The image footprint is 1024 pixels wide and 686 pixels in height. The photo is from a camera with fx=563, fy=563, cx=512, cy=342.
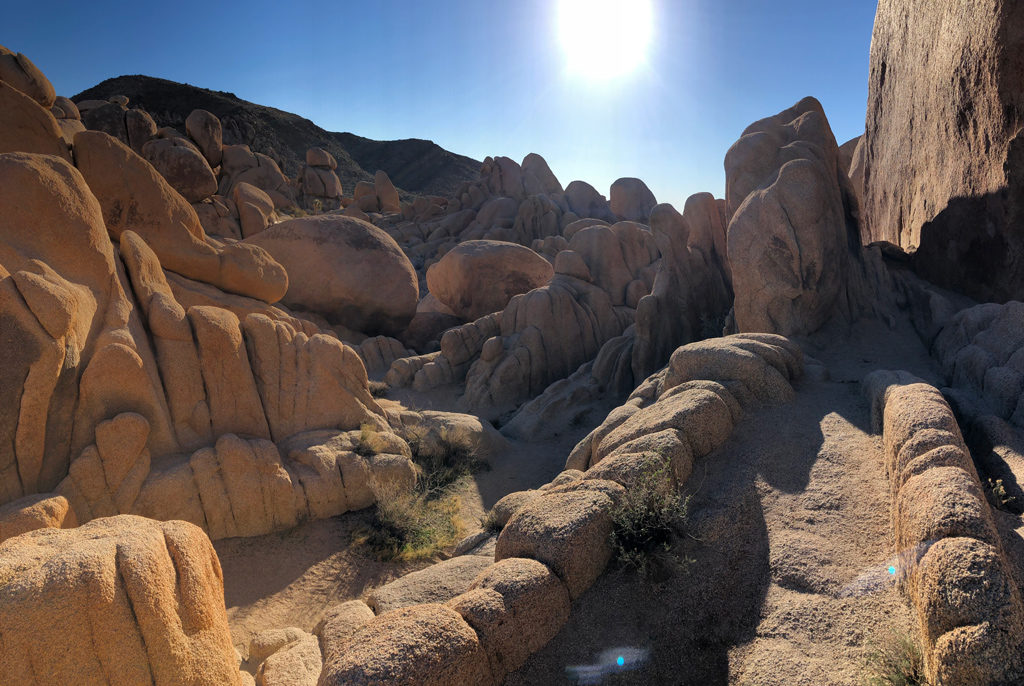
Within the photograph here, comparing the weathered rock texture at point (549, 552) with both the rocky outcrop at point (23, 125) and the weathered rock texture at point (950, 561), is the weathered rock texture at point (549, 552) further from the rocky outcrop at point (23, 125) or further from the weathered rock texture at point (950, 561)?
the rocky outcrop at point (23, 125)

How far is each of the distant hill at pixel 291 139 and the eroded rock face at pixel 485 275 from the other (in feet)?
122

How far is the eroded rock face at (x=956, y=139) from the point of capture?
8.09 m

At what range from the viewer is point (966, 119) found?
356 inches

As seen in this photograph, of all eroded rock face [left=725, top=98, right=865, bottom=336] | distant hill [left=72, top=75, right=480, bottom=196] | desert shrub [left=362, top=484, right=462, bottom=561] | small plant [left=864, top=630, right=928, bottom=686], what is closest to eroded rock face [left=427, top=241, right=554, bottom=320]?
eroded rock face [left=725, top=98, right=865, bottom=336]

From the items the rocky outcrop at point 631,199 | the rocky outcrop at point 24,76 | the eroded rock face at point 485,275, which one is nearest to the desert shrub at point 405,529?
the rocky outcrop at point 24,76

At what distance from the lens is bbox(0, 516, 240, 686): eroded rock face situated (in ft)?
11.6

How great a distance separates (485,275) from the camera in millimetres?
20875

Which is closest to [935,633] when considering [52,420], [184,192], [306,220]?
[52,420]

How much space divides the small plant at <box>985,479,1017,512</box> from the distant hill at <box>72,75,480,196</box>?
5497 centimetres

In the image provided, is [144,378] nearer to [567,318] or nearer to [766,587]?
[766,587]

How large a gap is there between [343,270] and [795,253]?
13505mm

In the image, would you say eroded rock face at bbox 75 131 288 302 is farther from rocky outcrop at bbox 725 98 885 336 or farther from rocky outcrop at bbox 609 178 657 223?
rocky outcrop at bbox 609 178 657 223

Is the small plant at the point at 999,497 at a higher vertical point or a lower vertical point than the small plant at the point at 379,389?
lower

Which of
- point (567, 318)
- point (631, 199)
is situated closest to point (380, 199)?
point (631, 199)
